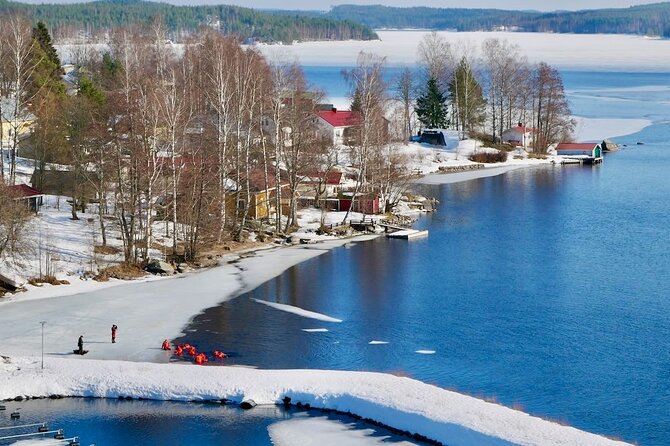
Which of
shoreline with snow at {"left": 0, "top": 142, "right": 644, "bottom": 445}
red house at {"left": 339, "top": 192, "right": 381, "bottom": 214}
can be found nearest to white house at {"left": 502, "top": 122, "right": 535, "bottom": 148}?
red house at {"left": 339, "top": 192, "right": 381, "bottom": 214}

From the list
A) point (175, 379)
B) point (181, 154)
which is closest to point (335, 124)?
point (181, 154)

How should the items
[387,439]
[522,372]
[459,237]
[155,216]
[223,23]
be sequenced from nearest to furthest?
[387,439] < [522,372] < [155,216] < [459,237] < [223,23]

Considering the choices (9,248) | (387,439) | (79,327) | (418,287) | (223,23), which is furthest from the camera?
(223,23)

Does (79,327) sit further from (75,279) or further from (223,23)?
(223,23)

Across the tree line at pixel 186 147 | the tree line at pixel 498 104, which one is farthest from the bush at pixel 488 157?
the tree line at pixel 186 147

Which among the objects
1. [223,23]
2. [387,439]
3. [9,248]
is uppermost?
[223,23]

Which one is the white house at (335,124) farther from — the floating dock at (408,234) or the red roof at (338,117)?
the floating dock at (408,234)

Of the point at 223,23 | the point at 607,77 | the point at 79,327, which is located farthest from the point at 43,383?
the point at 223,23
